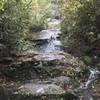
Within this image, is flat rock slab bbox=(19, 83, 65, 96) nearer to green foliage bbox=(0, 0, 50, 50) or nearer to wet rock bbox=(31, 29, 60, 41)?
green foliage bbox=(0, 0, 50, 50)

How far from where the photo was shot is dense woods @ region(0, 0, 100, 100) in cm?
1044

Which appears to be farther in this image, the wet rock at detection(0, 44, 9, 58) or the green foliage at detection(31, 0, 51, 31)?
the green foliage at detection(31, 0, 51, 31)

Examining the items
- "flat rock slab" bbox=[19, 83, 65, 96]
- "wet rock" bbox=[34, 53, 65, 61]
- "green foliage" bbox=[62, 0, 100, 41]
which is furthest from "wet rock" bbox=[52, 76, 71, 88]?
"green foliage" bbox=[62, 0, 100, 41]

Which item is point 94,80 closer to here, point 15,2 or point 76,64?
point 76,64

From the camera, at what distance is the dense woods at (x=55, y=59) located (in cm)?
1044

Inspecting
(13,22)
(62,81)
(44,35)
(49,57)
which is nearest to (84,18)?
(49,57)

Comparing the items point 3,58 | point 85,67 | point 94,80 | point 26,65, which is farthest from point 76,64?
point 3,58

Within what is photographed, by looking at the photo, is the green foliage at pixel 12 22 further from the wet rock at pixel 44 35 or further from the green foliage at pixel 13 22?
the wet rock at pixel 44 35

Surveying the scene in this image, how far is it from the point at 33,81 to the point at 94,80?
2.54m

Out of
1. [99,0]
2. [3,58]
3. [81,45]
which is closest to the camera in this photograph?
[3,58]

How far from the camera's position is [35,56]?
13055 mm

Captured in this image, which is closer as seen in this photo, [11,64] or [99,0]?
[11,64]

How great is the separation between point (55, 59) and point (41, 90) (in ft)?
9.04

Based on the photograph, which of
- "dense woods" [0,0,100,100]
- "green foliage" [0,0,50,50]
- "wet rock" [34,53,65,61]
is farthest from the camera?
"wet rock" [34,53,65,61]
